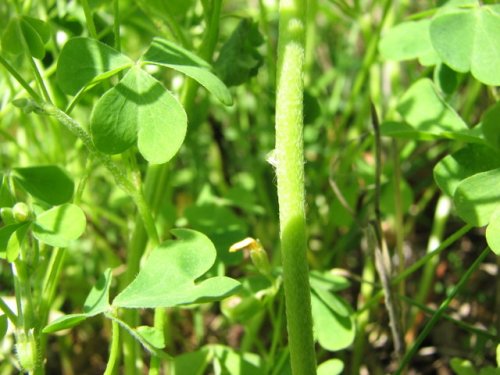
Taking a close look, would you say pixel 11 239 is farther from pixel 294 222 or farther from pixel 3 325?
pixel 294 222

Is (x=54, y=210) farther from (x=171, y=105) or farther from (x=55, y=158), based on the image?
(x=55, y=158)

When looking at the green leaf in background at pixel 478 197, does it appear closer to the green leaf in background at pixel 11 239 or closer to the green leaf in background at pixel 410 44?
the green leaf in background at pixel 410 44

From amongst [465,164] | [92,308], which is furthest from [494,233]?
[92,308]

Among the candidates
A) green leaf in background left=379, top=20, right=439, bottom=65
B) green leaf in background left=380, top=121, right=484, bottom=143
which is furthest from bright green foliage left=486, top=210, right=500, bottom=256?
green leaf in background left=379, top=20, right=439, bottom=65

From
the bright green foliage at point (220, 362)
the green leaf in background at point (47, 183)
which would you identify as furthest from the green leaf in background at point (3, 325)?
the bright green foliage at point (220, 362)

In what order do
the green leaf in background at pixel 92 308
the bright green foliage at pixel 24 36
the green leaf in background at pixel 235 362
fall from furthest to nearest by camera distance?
the green leaf in background at pixel 235 362, the bright green foliage at pixel 24 36, the green leaf in background at pixel 92 308
